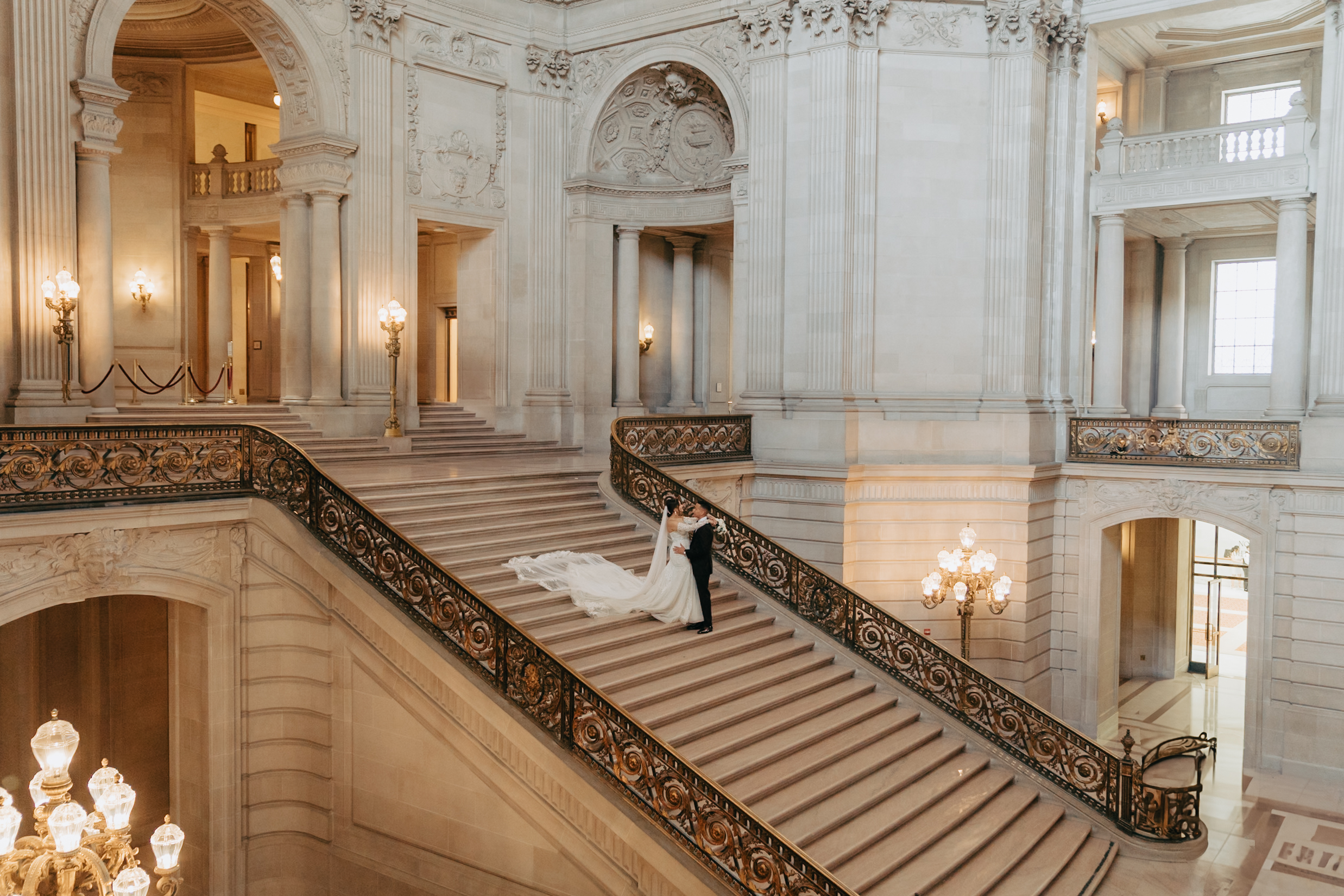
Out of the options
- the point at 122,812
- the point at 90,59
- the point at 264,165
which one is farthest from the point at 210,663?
the point at 264,165

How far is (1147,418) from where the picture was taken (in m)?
15.1

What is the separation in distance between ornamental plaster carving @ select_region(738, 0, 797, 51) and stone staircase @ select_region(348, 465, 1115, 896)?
27.0 ft

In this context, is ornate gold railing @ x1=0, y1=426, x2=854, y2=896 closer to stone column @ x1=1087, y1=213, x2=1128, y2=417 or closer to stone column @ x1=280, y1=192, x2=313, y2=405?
stone column @ x1=280, y1=192, x2=313, y2=405

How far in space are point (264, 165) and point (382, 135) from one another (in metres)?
4.03

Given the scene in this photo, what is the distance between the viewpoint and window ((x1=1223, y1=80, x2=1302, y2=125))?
18.7 m

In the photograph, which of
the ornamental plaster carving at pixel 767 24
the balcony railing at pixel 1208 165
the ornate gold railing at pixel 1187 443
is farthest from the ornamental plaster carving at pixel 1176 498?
the ornamental plaster carving at pixel 767 24

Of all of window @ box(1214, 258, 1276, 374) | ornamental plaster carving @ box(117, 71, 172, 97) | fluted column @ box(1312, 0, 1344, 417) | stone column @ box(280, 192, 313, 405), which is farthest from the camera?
window @ box(1214, 258, 1276, 374)

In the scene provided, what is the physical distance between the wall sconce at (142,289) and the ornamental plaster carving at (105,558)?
9850 millimetres

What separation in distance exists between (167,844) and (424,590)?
3.76 meters

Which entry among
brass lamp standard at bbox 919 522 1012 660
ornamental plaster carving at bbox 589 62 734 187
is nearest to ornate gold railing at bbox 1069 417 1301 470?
brass lamp standard at bbox 919 522 1012 660

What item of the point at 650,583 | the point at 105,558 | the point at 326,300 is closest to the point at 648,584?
the point at 650,583

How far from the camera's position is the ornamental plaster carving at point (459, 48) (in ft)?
54.1

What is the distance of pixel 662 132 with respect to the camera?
1852 centimetres

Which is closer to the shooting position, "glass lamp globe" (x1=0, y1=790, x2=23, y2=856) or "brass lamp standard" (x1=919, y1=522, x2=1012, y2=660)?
"glass lamp globe" (x1=0, y1=790, x2=23, y2=856)
